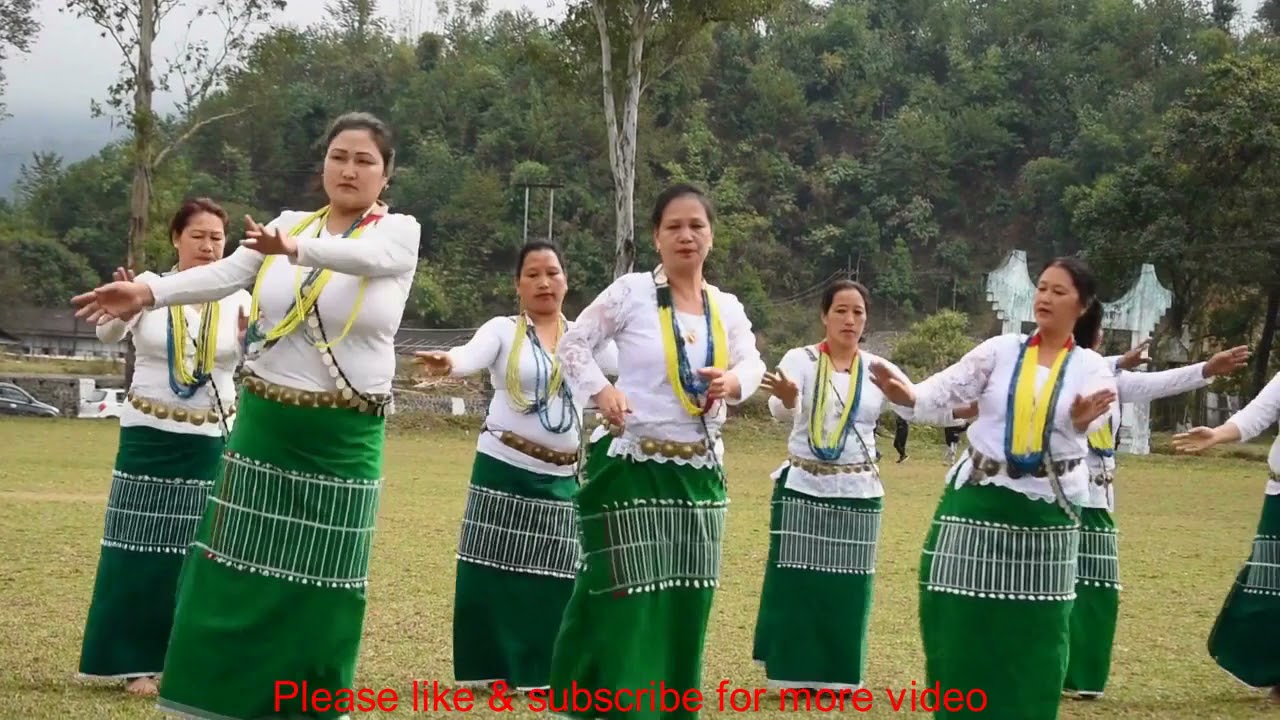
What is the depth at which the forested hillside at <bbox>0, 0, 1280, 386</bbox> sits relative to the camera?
184 feet

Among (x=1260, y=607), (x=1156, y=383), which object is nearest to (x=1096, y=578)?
(x=1260, y=607)

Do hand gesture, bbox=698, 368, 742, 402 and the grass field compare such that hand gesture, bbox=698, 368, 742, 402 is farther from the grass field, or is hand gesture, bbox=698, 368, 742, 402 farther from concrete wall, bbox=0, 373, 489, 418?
concrete wall, bbox=0, 373, 489, 418

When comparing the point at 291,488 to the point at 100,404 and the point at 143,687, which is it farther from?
the point at 100,404

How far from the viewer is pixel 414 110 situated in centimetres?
6297

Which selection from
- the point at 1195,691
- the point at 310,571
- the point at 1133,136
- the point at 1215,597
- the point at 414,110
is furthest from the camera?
the point at 414,110

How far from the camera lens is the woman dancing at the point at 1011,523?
570 cm

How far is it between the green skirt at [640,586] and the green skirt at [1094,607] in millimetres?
2470

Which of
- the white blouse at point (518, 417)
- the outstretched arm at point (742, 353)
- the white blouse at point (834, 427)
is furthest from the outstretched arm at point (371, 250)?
the white blouse at point (834, 427)

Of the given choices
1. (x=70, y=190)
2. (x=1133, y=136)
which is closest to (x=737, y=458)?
(x=1133, y=136)

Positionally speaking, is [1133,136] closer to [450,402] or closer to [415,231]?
[450,402]

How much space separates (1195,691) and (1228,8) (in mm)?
64224

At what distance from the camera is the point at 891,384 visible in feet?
19.2

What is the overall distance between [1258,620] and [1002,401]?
2.60 m

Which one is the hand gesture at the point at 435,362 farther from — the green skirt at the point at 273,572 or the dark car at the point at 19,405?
the dark car at the point at 19,405
